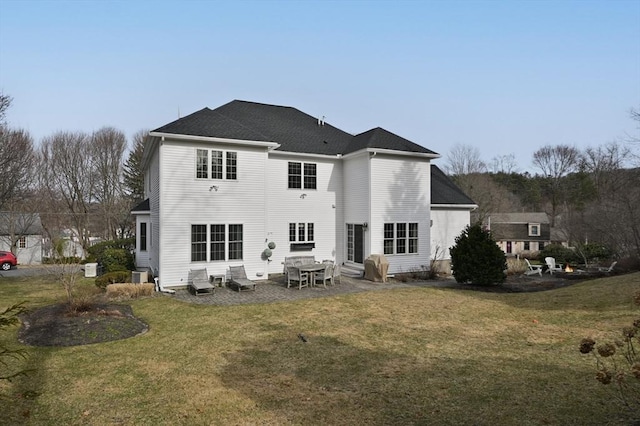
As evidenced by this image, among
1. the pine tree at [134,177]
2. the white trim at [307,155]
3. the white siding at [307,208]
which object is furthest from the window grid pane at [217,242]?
the pine tree at [134,177]

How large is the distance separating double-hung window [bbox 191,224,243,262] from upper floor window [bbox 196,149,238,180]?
81.4 inches

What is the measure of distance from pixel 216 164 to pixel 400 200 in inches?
339

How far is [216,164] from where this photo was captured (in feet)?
49.5

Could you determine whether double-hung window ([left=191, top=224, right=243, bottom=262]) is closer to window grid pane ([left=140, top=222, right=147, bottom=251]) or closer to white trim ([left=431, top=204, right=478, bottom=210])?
window grid pane ([left=140, top=222, right=147, bottom=251])

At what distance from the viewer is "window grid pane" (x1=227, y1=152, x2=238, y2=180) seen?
15289 mm

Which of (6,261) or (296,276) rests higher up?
(296,276)

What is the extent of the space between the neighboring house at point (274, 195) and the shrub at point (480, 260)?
2877mm

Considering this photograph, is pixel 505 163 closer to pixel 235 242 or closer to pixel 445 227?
pixel 445 227

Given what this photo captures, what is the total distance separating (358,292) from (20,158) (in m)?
23.9

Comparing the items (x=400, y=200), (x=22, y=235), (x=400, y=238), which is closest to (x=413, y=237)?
(x=400, y=238)

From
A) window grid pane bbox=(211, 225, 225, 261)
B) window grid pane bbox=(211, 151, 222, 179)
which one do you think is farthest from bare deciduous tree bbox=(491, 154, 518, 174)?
window grid pane bbox=(211, 225, 225, 261)

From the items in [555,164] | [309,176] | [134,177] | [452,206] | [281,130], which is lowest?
[452,206]

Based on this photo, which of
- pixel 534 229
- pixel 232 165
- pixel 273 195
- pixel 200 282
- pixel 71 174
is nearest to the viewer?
pixel 200 282

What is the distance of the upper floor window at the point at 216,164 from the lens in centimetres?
1480
